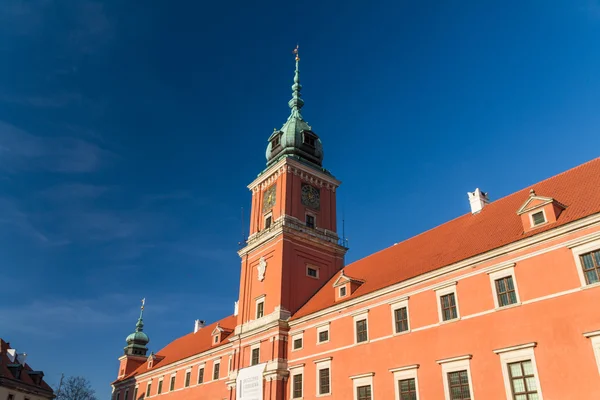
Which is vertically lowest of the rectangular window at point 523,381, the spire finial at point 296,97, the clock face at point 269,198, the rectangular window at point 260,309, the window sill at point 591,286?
the rectangular window at point 523,381

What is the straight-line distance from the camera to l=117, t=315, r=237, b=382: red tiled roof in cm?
4078

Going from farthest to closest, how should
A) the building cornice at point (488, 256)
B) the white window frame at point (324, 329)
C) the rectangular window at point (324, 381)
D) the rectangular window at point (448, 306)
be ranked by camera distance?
the white window frame at point (324, 329) → the rectangular window at point (324, 381) → the rectangular window at point (448, 306) → the building cornice at point (488, 256)

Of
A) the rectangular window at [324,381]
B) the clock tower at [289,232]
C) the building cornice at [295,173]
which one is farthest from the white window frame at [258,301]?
the building cornice at [295,173]

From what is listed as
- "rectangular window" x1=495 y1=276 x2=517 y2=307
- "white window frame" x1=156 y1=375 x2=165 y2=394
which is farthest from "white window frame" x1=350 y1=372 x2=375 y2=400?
"white window frame" x1=156 y1=375 x2=165 y2=394

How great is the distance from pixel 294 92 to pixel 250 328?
20050 millimetres

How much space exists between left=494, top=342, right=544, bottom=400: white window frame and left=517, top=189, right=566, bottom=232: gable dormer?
4639mm

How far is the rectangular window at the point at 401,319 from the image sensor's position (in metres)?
22.7

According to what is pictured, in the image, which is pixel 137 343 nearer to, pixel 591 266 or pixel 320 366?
pixel 320 366

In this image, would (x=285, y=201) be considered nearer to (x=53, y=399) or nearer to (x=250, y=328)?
(x=250, y=328)

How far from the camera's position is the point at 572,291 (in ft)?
56.2

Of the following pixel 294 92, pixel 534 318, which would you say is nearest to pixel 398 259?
pixel 534 318

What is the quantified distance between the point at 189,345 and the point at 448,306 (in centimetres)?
3027

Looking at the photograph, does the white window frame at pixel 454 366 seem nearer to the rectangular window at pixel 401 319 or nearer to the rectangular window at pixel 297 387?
the rectangular window at pixel 401 319

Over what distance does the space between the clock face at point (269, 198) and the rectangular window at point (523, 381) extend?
20788 millimetres
